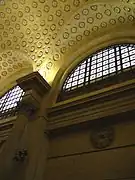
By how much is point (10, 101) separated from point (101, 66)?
3.91 meters

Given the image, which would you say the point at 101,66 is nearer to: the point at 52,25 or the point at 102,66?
the point at 102,66

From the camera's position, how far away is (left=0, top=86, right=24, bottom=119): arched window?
8.80m

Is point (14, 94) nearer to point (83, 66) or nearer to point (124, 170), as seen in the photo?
point (83, 66)

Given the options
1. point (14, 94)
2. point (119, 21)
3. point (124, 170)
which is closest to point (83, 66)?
point (119, 21)

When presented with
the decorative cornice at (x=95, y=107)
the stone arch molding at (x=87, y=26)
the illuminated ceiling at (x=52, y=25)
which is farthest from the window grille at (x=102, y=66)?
the decorative cornice at (x=95, y=107)

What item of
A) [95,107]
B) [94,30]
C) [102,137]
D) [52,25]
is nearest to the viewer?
[102,137]

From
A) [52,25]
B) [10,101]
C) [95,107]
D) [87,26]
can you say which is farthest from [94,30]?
[10,101]

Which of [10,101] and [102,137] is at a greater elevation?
[10,101]

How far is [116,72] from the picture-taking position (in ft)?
22.4

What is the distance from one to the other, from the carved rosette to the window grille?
1735mm

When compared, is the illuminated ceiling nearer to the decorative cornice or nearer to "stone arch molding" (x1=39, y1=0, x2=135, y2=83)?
"stone arch molding" (x1=39, y1=0, x2=135, y2=83)

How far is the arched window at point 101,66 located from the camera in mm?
6973

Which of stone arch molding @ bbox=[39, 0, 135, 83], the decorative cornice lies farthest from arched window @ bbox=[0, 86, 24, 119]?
the decorative cornice

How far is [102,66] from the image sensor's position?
7.46m
